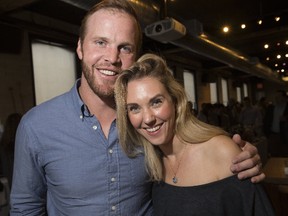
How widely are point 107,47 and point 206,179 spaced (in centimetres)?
69

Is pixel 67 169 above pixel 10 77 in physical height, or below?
below

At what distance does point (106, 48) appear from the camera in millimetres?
1263

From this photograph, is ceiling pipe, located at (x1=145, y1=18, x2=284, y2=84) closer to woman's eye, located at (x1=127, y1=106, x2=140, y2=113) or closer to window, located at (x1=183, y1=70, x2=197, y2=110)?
window, located at (x1=183, y1=70, x2=197, y2=110)

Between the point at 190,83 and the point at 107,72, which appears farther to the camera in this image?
the point at 190,83

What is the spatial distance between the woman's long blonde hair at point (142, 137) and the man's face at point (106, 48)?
0.06m

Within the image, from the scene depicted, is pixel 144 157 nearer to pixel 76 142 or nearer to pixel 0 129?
pixel 76 142

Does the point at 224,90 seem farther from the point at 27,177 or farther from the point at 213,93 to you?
the point at 27,177

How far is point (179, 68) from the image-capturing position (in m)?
9.77

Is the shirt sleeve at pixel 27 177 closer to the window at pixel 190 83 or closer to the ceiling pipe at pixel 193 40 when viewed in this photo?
the ceiling pipe at pixel 193 40

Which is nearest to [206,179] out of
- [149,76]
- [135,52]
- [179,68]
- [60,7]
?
[149,76]

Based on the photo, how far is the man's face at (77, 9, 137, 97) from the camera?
4.14ft

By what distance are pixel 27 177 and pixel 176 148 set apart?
671 millimetres

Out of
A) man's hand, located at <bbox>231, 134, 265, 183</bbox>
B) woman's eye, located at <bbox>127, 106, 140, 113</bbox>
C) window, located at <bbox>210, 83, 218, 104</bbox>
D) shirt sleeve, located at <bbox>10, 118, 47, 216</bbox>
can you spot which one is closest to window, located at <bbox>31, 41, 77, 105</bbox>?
shirt sleeve, located at <bbox>10, 118, 47, 216</bbox>

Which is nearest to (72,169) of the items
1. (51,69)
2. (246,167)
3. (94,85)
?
(94,85)
